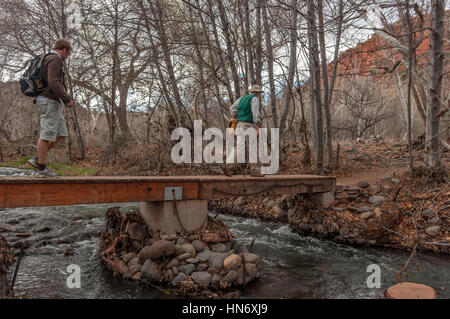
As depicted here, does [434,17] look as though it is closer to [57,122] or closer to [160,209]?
[160,209]

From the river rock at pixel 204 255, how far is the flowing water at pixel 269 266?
775mm

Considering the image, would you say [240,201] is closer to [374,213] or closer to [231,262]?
[374,213]

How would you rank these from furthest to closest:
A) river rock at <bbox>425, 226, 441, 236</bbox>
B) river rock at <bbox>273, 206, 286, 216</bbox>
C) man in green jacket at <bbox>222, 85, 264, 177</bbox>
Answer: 1. river rock at <bbox>273, 206, 286, 216</bbox>
2. man in green jacket at <bbox>222, 85, 264, 177</bbox>
3. river rock at <bbox>425, 226, 441, 236</bbox>

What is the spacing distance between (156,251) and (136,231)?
794 mm

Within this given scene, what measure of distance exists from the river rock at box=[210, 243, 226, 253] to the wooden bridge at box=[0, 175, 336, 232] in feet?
1.66

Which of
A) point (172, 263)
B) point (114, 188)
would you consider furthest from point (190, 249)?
point (114, 188)

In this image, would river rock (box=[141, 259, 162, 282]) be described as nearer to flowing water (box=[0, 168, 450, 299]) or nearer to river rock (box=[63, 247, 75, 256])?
flowing water (box=[0, 168, 450, 299])

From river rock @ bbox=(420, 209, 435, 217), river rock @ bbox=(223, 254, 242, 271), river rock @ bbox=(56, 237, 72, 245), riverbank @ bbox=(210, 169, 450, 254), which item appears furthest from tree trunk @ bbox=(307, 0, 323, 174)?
river rock @ bbox=(56, 237, 72, 245)

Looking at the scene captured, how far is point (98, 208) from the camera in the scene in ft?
31.6

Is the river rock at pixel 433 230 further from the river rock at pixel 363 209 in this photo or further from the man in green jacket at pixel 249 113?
the man in green jacket at pixel 249 113

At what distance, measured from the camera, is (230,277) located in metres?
4.54

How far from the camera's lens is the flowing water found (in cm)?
443

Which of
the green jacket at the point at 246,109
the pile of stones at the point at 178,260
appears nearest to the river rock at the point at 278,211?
the green jacket at the point at 246,109
